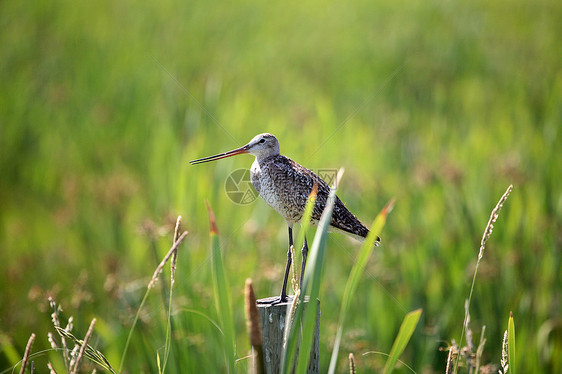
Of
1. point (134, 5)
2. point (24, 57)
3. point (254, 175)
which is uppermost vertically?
point (134, 5)

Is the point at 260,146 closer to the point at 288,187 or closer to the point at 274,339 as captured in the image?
the point at 288,187

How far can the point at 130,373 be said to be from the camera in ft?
14.3

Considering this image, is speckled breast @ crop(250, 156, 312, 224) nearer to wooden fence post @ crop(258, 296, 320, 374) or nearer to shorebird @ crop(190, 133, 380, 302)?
shorebird @ crop(190, 133, 380, 302)

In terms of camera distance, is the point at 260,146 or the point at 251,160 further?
the point at 251,160

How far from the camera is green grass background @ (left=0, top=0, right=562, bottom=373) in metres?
4.34

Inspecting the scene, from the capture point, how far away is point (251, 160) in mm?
6875

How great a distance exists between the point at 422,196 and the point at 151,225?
3007 mm

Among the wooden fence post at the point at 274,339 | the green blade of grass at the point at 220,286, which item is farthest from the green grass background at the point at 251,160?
the green blade of grass at the point at 220,286

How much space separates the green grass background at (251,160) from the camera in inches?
171

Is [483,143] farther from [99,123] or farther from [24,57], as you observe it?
[24,57]

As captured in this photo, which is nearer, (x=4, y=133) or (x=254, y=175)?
(x=254, y=175)

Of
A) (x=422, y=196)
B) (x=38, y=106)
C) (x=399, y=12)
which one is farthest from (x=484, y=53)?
(x=38, y=106)

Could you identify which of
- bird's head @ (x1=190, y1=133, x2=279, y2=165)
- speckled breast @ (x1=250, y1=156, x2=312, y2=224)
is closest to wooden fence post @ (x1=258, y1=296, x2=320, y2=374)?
speckled breast @ (x1=250, y1=156, x2=312, y2=224)

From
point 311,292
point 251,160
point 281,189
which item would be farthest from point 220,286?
point 251,160
